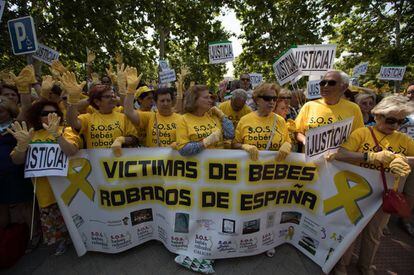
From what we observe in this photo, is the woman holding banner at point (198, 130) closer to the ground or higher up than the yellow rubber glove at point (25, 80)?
closer to the ground

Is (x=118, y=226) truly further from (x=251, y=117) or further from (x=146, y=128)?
(x=251, y=117)

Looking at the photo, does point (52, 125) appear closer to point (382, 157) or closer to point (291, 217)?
point (291, 217)

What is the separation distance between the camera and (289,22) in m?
15.6

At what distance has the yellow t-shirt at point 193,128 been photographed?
2.89m

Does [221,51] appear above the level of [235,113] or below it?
above

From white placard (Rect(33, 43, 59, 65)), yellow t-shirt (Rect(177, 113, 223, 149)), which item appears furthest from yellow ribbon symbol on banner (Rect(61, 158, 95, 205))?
white placard (Rect(33, 43, 59, 65))

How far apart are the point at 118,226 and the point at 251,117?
206 cm

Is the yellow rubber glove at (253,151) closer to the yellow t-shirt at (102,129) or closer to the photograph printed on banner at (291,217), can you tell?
the photograph printed on banner at (291,217)

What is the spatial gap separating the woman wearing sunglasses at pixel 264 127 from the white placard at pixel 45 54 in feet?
15.1

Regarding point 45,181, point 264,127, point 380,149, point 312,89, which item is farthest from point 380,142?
point 45,181

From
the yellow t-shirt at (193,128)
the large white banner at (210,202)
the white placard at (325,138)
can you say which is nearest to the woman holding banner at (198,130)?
the yellow t-shirt at (193,128)

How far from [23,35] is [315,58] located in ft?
15.5

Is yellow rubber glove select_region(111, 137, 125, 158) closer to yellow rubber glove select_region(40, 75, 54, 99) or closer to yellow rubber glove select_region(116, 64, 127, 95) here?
yellow rubber glove select_region(116, 64, 127, 95)

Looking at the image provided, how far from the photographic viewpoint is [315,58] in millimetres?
3990
